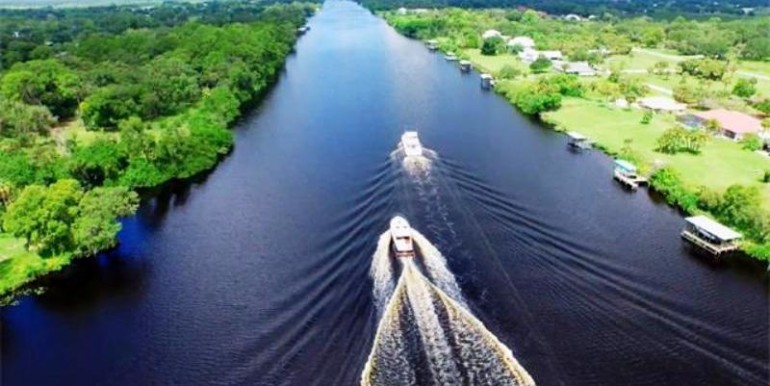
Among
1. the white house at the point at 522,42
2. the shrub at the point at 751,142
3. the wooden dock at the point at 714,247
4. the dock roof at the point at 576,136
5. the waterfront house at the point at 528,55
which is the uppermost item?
the white house at the point at 522,42

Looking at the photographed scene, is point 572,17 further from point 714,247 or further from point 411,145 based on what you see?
point 714,247

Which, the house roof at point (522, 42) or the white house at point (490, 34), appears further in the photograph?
the white house at point (490, 34)

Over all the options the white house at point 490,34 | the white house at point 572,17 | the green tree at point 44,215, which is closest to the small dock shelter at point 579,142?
the green tree at point 44,215

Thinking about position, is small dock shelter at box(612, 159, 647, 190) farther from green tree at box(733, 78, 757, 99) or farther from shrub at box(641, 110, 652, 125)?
green tree at box(733, 78, 757, 99)

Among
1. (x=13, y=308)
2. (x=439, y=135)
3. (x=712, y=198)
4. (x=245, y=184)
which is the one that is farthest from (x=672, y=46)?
(x=13, y=308)

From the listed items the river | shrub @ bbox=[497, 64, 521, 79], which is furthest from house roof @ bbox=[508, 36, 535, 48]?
the river

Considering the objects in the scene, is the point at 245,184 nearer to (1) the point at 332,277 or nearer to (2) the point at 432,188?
(2) the point at 432,188

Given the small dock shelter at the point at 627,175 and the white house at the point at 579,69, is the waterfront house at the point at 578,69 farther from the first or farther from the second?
the small dock shelter at the point at 627,175
